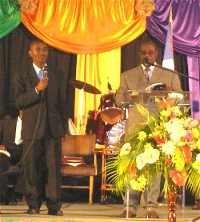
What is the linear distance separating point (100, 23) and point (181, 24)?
1.14 metres

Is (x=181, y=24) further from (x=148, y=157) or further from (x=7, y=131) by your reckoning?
(x=148, y=157)

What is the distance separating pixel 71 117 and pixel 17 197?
1.40 meters

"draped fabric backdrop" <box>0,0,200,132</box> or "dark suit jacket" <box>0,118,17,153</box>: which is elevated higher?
"draped fabric backdrop" <box>0,0,200,132</box>

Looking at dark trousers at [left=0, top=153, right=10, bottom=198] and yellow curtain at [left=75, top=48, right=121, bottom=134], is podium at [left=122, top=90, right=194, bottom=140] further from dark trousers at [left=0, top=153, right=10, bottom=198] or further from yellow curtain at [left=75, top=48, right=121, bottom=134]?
yellow curtain at [left=75, top=48, right=121, bottom=134]

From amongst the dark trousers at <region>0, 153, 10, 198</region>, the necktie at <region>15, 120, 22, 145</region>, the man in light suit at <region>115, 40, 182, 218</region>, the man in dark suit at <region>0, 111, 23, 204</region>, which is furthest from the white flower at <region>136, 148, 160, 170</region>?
the necktie at <region>15, 120, 22, 145</region>

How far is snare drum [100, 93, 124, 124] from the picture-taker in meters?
8.69

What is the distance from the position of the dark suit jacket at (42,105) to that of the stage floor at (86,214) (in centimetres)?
85

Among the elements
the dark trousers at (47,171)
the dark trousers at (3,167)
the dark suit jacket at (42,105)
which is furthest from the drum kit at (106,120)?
the dark trousers at (47,171)

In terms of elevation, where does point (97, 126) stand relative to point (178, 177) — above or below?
above

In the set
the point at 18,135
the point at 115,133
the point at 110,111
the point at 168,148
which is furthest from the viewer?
the point at 115,133

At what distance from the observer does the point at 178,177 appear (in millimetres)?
4180

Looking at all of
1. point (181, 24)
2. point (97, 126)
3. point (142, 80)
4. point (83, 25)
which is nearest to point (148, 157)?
point (142, 80)

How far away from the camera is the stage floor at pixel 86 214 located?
602 cm

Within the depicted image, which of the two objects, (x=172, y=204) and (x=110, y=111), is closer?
(x=172, y=204)
